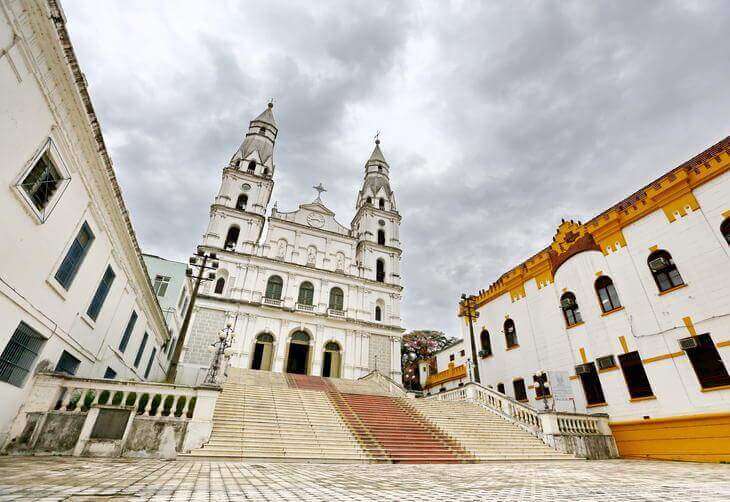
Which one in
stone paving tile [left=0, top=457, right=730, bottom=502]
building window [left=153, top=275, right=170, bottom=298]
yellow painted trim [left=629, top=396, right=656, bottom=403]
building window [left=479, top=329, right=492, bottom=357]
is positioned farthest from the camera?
building window [left=153, top=275, right=170, bottom=298]

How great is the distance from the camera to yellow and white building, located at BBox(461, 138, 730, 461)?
1173 cm

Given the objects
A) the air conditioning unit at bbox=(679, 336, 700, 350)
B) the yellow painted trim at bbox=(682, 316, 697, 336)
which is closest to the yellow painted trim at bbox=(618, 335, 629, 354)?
the air conditioning unit at bbox=(679, 336, 700, 350)

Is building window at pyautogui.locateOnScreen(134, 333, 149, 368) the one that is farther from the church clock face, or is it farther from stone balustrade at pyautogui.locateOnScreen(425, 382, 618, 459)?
the church clock face

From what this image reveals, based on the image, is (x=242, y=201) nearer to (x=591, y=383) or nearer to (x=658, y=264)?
(x=591, y=383)

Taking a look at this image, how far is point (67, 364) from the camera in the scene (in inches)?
397

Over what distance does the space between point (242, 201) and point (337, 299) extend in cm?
1331

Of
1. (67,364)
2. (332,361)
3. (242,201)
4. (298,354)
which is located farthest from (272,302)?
(67,364)

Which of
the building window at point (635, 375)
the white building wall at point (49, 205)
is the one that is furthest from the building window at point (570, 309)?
the white building wall at point (49, 205)

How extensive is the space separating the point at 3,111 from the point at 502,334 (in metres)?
22.9

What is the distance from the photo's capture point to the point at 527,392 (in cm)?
1848

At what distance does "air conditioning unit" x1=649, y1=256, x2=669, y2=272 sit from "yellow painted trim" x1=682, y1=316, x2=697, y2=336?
2.11m

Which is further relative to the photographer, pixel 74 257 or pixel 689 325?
pixel 689 325

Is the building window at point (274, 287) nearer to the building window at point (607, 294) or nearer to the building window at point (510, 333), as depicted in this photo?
the building window at point (510, 333)

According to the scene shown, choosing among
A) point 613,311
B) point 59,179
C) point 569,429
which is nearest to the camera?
point 59,179
